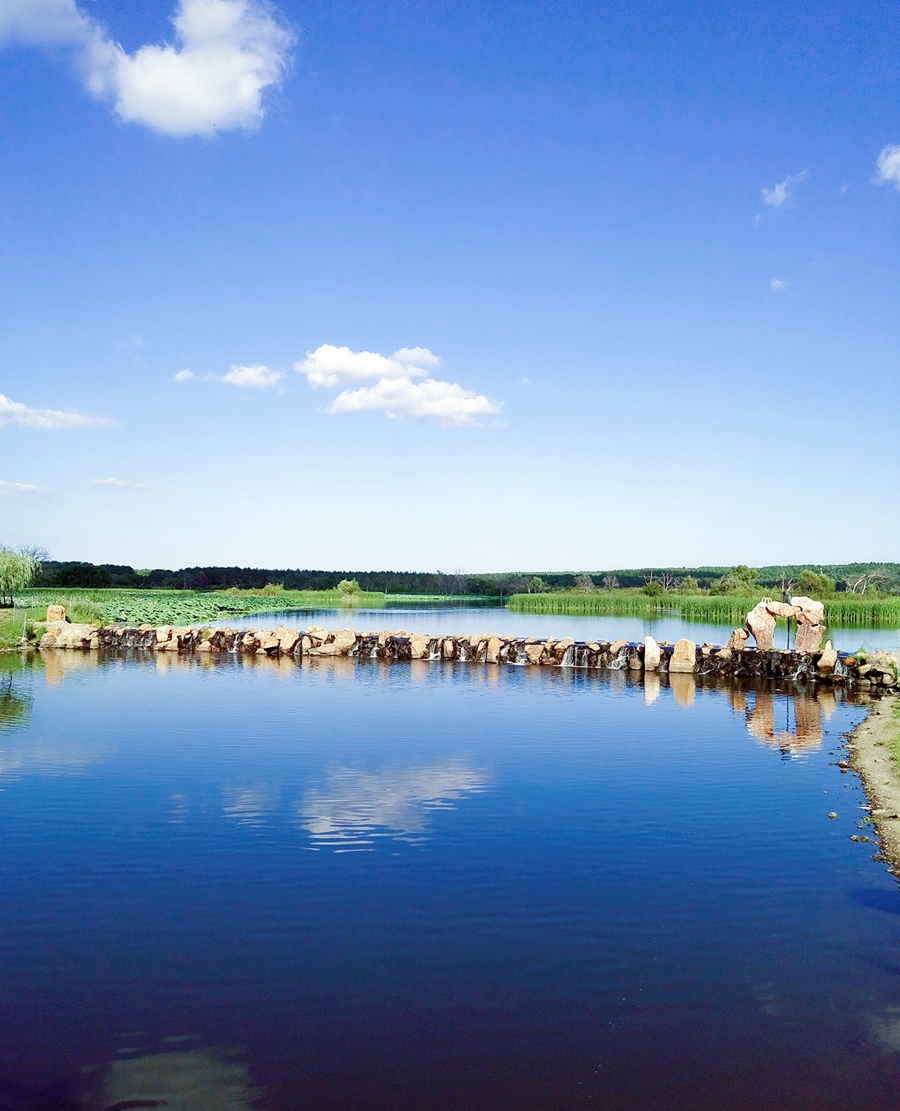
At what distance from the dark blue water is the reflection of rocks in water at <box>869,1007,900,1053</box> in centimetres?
2

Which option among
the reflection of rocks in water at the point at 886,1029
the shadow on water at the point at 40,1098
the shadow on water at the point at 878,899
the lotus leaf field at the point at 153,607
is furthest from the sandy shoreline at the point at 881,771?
the lotus leaf field at the point at 153,607

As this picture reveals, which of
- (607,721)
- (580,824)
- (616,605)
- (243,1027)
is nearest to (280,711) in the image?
(607,721)

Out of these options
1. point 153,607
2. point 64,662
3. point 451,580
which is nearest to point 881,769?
point 64,662

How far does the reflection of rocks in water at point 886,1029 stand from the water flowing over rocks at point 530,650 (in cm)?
1950

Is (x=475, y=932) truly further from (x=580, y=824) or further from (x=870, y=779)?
(x=870, y=779)

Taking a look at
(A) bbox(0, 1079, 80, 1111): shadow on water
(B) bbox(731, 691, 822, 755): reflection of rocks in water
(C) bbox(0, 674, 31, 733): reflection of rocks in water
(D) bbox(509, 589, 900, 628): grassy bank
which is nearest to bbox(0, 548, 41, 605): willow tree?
(C) bbox(0, 674, 31, 733): reflection of rocks in water

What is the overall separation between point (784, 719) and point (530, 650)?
1197 cm

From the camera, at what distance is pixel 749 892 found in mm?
8258

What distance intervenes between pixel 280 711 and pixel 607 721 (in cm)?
700

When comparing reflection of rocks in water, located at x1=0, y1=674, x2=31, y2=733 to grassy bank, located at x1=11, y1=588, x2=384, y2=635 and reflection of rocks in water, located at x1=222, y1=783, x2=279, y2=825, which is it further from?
grassy bank, located at x1=11, y1=588, x2=384, y2=635

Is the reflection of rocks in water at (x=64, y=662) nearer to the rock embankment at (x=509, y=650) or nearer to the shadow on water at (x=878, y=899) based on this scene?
the rock embankment at (x=509, y=650)

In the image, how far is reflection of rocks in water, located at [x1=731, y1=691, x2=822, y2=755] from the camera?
640 inches

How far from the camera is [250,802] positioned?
11227 millimetres

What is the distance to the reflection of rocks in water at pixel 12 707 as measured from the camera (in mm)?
16609
